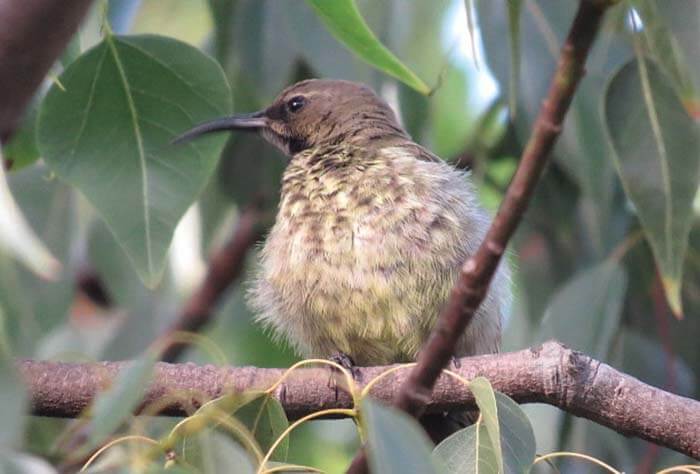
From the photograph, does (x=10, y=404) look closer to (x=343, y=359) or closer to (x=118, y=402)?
(x=118, y=402)

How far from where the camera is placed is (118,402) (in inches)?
61.6

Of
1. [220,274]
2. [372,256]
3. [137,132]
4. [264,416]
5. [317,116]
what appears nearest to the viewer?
[264,416]

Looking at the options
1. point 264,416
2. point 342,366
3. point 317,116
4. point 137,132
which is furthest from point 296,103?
point 264,416

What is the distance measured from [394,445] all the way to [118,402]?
13.4 inches

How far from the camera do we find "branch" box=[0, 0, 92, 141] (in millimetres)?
1539

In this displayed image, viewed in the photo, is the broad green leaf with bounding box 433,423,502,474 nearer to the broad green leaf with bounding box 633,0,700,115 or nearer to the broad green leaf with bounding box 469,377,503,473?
the broad green leaf with bounding box 469,377,503,473

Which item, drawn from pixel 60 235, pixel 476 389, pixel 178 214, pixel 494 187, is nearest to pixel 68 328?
pixel 60 235

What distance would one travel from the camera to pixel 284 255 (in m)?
3.30

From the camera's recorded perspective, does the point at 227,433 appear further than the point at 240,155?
No

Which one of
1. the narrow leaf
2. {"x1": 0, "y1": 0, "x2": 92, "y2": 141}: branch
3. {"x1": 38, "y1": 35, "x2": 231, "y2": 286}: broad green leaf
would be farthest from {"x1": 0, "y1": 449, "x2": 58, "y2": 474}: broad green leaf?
{"x1": 38, "y1": 35, "x2": 231, "y2": 286}: broad green leaf

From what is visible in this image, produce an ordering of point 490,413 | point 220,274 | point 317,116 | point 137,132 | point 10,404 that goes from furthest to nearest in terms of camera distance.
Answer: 1. point 220,274
2. point 317,116
3. point 137,132
4. point 490,413
5. point 10,404

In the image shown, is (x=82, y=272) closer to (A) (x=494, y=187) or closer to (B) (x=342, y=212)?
(A) (x=494, y=187)

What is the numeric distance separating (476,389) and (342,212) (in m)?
1.28

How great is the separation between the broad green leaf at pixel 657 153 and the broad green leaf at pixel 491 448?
58 centimetres
